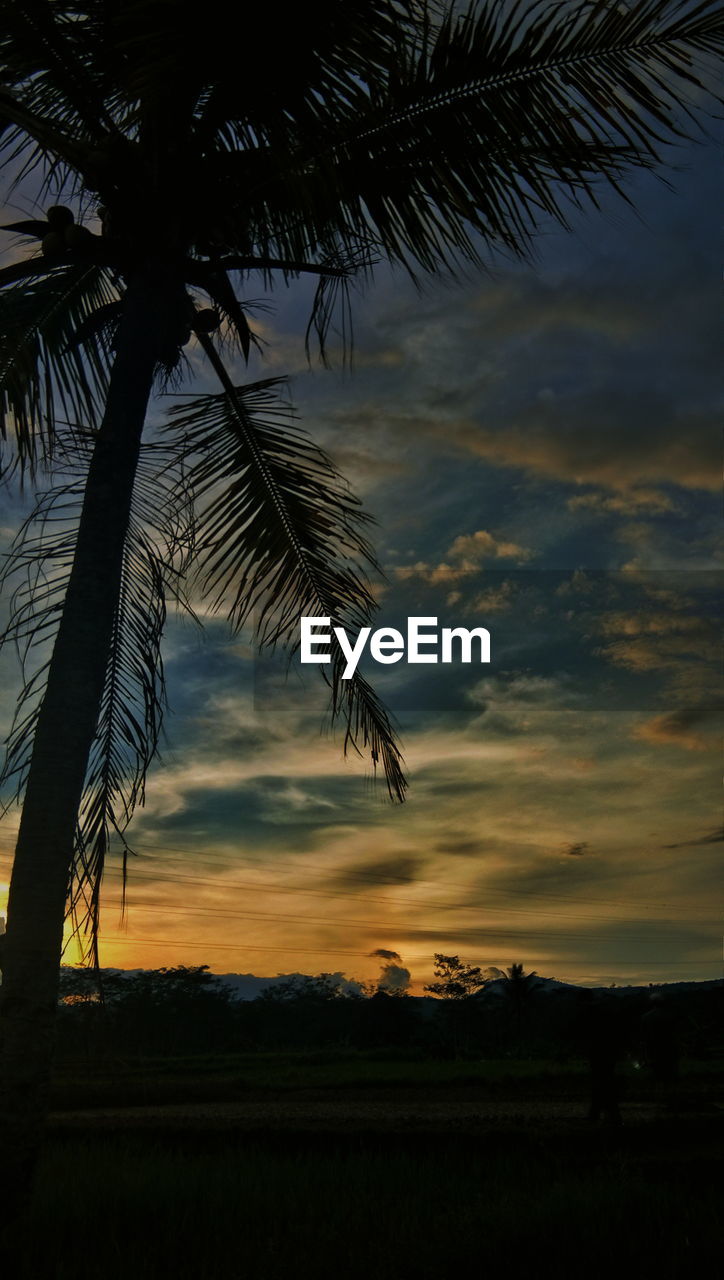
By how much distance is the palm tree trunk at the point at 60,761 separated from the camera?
5035mm

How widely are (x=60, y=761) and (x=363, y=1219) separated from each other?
2.77 metres

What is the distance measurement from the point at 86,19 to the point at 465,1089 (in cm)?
1908

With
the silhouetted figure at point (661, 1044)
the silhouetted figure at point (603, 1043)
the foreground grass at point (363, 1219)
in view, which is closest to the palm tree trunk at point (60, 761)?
the foreground grass at point (363, 1219)

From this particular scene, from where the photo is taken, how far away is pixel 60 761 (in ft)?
17.8

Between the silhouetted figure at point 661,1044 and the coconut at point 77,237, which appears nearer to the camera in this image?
the coconut at point 77,237

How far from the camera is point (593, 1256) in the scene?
15.4ft

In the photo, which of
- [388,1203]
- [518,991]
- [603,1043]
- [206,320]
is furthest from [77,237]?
[518,991]

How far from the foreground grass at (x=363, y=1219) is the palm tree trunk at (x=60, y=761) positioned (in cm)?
60

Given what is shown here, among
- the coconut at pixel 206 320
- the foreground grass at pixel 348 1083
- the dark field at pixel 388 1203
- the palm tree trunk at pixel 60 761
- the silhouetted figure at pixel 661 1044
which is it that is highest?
the coconut at pixel 206 320

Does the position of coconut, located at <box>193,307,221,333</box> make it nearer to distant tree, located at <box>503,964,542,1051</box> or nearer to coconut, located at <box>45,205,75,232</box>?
coconut, located at <box>45,205,75,232</box>

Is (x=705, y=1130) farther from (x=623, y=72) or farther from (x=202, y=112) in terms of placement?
(x=202, y=112)

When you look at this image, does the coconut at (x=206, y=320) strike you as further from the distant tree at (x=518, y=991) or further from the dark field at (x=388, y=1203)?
the distant tree at (x=518, y=991)

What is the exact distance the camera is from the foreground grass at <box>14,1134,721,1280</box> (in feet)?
14.8

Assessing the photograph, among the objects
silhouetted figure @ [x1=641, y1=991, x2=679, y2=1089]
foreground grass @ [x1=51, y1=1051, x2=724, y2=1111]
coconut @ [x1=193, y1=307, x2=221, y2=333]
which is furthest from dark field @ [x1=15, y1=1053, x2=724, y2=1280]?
foreground grass @ [x1=51, y1=1051, x2=724, y2=1111]
